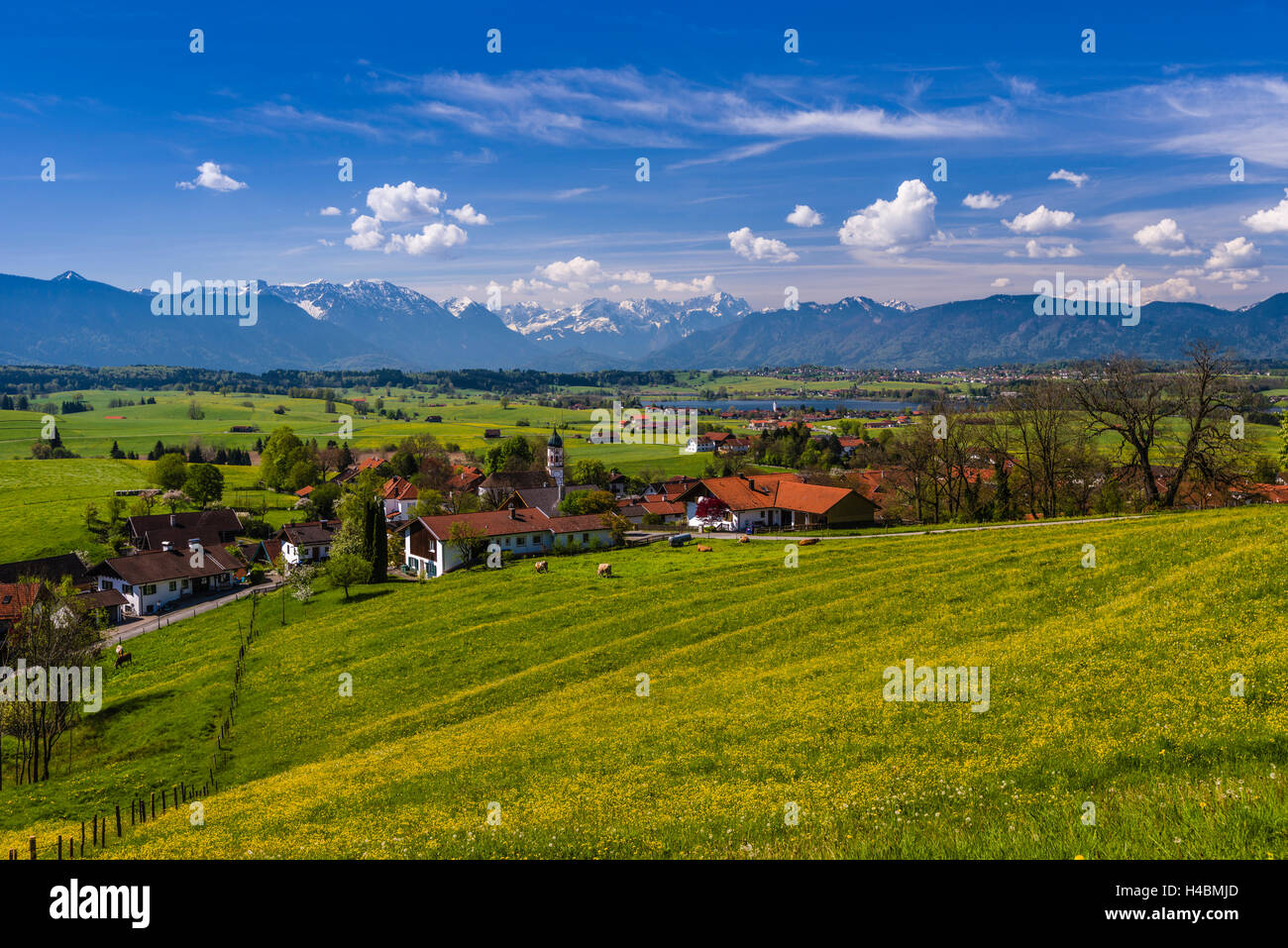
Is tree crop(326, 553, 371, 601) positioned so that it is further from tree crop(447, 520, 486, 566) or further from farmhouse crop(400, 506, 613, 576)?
tree crop(447, 520, 486, 566)

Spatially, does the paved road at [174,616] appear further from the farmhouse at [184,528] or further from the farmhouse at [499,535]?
the farmhouse at [184,528]

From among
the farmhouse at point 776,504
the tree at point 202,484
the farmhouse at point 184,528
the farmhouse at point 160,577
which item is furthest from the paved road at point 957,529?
the tree at point 202,484

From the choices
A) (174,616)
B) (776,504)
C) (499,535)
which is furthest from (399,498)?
(776,504)

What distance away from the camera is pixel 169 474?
13212 cm

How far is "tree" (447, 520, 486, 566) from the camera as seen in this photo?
76.2 meters

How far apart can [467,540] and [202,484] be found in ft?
250

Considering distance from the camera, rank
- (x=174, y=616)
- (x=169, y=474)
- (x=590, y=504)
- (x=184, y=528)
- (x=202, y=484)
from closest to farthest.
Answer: (x=174, y=616) → (x=590, y=504) → (x=184, y=528) → (x=202, y=484) → (x=169, y=474)

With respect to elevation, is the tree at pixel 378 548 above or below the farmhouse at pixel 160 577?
above

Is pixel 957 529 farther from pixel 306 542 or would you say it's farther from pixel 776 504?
pixel 306 542

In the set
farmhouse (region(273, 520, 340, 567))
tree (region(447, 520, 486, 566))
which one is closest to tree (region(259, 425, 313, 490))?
farmhouse (region(273, 520, 340, 567))

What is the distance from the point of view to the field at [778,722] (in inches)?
558

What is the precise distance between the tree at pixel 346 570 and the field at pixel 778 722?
17544mm
